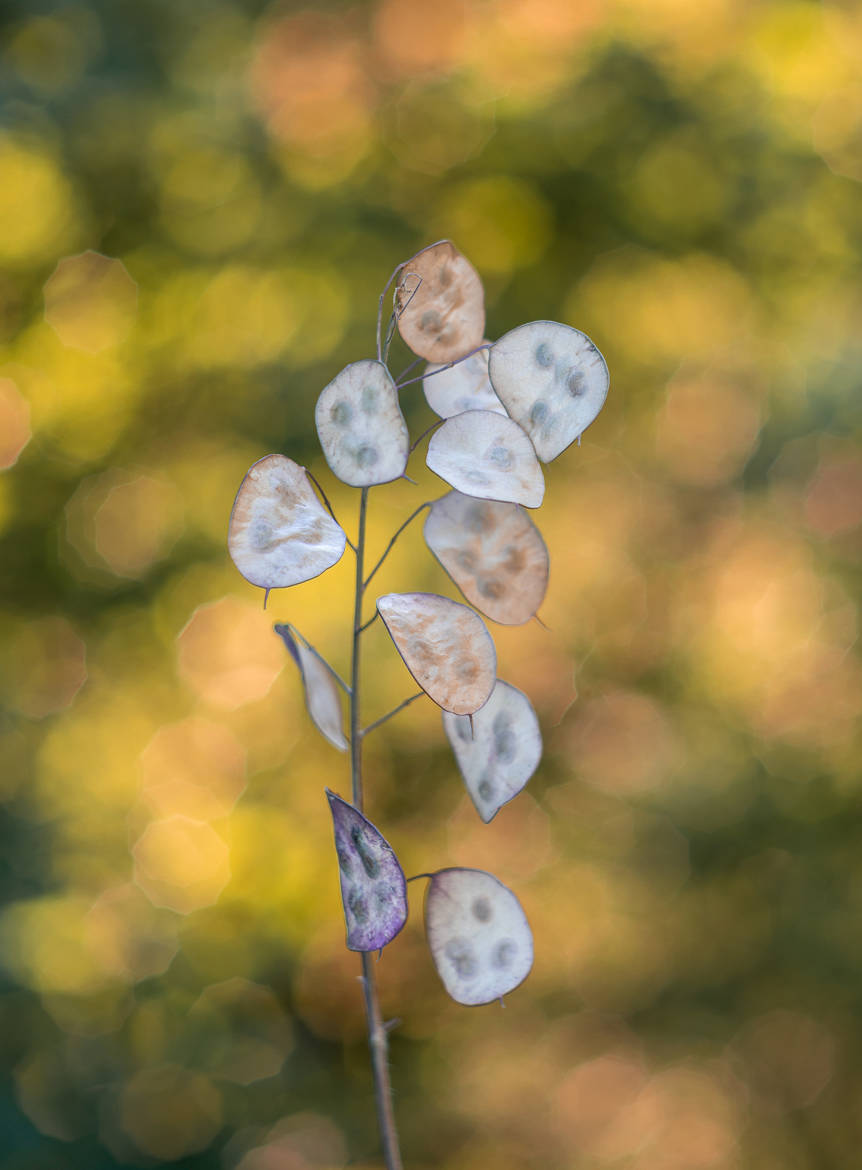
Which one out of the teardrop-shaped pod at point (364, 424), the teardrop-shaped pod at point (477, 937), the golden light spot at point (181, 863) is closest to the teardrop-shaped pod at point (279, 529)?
the teardrop-shaped pod at point (364, 424)

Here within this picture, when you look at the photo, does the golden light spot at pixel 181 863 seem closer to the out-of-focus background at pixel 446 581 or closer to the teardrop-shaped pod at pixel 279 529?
the out-of-focus background at pixel 446 581

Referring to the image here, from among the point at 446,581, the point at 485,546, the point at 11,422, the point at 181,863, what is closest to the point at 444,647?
the point at 485,546

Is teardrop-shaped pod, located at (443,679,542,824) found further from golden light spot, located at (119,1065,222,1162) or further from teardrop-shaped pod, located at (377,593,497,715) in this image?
golden light spot, located at (119,1065,222,1162)

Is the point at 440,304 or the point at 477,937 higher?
the point at 440,304

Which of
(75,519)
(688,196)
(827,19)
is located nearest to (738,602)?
(688,196)

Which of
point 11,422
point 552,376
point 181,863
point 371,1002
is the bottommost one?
point 181,863

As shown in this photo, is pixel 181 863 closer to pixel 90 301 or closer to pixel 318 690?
pixel 90 301

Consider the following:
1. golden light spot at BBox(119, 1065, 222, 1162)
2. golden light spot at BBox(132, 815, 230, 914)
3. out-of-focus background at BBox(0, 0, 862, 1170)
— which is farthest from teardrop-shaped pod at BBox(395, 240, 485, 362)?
golden light spot at BBox(119, 1065, 222, 1162)
